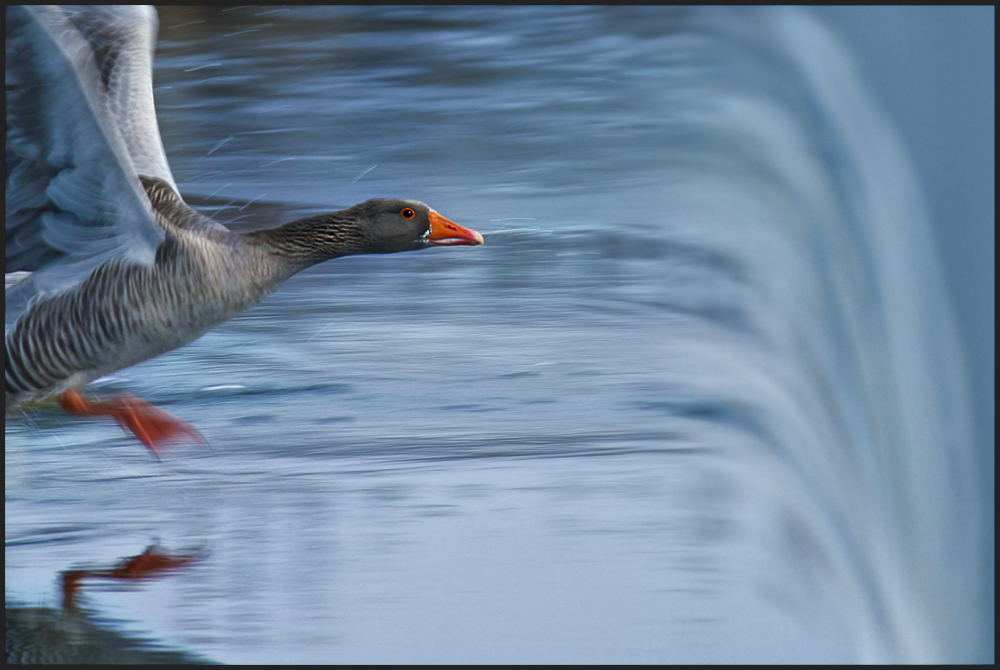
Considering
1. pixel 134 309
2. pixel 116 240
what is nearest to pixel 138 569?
pixel 134 309

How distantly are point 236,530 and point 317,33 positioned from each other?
330 cm

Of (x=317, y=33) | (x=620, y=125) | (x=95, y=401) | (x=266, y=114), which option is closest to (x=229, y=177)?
(x=266, y=114)

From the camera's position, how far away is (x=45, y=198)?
3617mm

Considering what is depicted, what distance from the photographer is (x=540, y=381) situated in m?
4.64

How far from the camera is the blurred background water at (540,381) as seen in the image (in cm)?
333

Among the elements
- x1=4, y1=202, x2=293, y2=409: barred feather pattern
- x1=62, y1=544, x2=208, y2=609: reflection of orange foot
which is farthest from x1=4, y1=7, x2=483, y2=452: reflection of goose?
x1=62, y1=544, x2=208, y2=609: reflection of orange foot

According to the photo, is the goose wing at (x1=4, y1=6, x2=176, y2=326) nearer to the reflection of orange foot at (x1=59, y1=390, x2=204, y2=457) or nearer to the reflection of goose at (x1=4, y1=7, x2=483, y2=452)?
the reflection of goose at (x1=4, y1=7, x2=483, y2=452)

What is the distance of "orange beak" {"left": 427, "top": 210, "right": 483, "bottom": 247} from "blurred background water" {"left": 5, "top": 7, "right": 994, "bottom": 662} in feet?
2.58

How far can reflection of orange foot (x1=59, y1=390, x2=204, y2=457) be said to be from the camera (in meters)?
3.89

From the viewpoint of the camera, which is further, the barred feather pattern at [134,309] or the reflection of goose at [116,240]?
the barred feather pattern at [134,309]

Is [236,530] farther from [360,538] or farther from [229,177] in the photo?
[229,177]

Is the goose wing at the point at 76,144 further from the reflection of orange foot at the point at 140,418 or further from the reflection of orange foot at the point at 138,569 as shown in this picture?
the reflection of orange foot at the point at 138,569

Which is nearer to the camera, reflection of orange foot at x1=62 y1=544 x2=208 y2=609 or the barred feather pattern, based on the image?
reflection of orange foot at x1=62 y1=544 x2=208 y2=609

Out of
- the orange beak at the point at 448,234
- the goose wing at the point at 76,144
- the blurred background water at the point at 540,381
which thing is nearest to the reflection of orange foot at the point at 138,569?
the blurred background water at the point at 540,381
